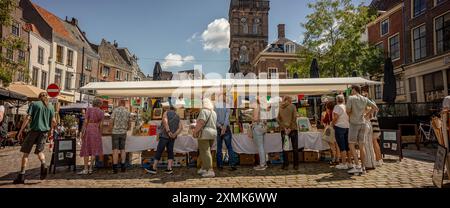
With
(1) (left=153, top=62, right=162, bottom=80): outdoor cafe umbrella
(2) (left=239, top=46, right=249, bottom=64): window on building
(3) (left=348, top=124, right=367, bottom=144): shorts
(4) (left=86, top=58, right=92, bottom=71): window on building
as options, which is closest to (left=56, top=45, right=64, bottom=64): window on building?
(4) (left=86, top=58, right=92, bottom=71): window on building

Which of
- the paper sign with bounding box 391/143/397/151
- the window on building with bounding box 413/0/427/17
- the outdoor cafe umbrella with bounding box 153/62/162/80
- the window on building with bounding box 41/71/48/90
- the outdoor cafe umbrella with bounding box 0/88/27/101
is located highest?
the window on building with bounding box 413/0/427/17

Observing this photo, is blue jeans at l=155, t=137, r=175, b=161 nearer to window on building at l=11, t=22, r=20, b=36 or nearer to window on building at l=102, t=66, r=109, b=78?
window on building at l=11, t=22, r=20, b=36

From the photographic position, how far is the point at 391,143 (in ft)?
25.0

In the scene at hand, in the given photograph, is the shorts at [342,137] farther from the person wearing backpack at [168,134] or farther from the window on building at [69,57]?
the window on building at [69,57]

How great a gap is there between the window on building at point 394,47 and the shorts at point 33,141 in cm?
2575

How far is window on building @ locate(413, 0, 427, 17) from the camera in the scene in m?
19.3

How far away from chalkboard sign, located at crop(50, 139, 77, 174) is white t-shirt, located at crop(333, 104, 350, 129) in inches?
262

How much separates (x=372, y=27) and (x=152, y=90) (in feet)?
85.8

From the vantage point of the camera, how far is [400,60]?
72.9 feet

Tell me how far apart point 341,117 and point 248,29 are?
5068 centimetres

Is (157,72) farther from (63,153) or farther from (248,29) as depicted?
(248,29)

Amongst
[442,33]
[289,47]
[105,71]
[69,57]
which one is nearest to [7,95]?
[69,57]
